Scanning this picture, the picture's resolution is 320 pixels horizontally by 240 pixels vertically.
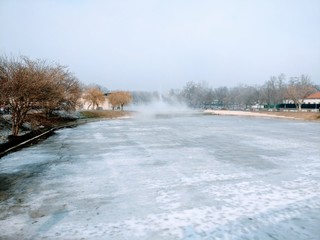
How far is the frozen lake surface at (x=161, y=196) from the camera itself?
19.4ft

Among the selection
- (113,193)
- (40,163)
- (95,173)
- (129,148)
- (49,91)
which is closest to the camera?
(113,193)

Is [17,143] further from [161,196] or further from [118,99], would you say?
[118,99]

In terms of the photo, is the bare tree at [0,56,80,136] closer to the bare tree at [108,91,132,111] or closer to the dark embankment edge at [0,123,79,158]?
the dark embankment edge at [0,123,79,158]

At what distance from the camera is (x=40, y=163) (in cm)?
1243

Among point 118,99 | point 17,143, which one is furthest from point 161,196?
point 118,99

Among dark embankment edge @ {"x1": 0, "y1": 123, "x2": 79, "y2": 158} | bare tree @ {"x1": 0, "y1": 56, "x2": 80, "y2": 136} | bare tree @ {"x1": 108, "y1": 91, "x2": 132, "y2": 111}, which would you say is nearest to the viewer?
dark embankment edge @ {"x1": 0, "y1": 123, "x2": 79, "y2": 158}

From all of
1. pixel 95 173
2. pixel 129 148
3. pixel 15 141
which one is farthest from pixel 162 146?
pixel 15 141

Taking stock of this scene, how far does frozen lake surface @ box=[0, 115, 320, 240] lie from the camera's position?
591 centimetres

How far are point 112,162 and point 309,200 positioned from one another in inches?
293

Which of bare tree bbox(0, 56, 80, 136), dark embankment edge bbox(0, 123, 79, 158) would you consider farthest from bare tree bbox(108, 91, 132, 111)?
dark embankment edge bbox(0, 123, 79, 158)

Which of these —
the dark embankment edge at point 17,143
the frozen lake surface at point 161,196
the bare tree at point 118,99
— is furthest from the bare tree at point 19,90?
the bare tree at point 118,99

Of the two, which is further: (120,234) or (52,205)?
(52,205)

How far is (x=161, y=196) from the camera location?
798 centimetres

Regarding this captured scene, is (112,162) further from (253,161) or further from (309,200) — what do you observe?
(309,200)
